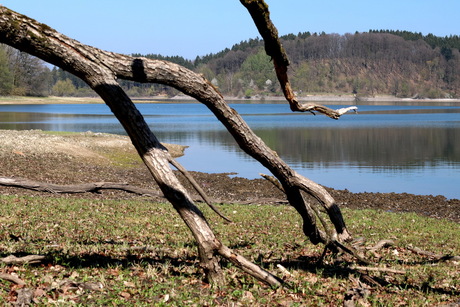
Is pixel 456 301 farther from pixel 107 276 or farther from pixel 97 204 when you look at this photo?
pixel 97 204

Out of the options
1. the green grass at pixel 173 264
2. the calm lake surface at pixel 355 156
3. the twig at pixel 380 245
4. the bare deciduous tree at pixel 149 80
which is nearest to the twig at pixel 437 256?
the green grass at pixel 173 264

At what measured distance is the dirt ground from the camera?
24281 millimetres

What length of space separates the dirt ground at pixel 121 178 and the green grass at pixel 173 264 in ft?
22.7

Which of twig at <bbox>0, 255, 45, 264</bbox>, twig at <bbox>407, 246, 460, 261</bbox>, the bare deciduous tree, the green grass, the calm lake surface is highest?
the bare deciduous tree

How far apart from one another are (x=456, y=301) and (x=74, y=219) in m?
8.76

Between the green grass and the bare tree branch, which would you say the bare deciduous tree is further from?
the green grass

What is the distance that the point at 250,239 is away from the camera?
11.5 metres

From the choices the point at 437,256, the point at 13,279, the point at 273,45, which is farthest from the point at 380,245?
the point at 13,279

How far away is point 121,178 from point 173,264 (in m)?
21.3

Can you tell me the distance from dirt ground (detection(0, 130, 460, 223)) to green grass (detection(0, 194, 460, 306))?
6.92m

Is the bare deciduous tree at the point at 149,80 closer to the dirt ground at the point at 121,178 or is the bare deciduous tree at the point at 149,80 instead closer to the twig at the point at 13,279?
the twig at the point at 13,279

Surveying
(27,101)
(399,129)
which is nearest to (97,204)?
(399,129)

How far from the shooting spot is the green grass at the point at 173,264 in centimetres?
688

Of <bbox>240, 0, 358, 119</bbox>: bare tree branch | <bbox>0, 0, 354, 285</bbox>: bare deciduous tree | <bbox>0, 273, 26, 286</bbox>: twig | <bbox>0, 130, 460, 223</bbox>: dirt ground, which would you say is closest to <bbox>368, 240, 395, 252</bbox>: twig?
<bbox>240, 0, 358, 119</bbox>: bare tree branch
